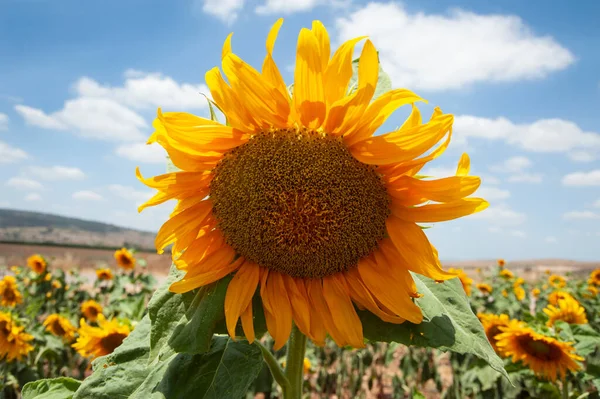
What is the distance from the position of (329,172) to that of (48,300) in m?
9.70

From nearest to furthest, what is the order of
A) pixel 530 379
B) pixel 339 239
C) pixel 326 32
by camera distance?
pixel 326 32, pixel 339 239, pixel 530 379

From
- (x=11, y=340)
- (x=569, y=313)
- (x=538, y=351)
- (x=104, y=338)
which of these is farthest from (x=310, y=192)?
(x=11, y=340)

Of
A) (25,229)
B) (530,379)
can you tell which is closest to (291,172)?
(530,379)

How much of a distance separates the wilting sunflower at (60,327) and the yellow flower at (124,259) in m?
2.67

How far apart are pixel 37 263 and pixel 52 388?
8.25 m

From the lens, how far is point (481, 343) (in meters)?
1.51

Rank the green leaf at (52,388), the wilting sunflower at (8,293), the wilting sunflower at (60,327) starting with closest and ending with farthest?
the green leaf at (52,388), the wilting sunflower at (60,327), the wilting sunflower at (8,293)

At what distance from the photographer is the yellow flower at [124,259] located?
9.18 m

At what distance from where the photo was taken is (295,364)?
1767 millimetres

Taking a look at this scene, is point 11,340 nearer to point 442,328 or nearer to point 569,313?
point 442,328

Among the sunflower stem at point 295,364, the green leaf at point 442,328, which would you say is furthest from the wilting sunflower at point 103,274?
the green leaf at point 442,328

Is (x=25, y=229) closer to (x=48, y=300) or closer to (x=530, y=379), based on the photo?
(x=48, y=300)

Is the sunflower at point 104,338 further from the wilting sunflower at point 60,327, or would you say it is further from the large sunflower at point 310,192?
the wilting sunflower at point 60,327

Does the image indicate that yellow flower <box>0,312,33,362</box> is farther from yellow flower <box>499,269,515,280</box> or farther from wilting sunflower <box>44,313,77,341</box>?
yellow flower <box>499,269,515,280</box>
